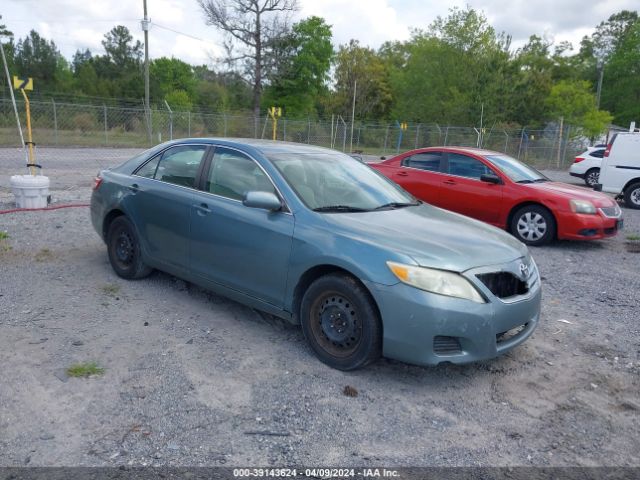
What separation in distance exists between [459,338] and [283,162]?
203 centimetres

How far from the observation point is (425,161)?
9531 mm

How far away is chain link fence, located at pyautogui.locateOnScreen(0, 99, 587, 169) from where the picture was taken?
1007 inches

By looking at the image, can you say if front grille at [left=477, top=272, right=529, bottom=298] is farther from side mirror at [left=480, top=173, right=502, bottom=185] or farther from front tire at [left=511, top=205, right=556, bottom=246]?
side mirror at [left=480, top=173, right=502, bottom=185]

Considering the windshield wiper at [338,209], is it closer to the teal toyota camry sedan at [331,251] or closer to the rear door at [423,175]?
the teal toyota camry sedan at [331,251]

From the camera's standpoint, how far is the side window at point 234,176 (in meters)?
4.34

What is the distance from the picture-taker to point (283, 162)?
14.5 feet

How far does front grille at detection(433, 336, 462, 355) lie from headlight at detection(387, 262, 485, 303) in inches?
11.5

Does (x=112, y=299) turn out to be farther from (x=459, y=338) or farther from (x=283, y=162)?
(x=459, y=338)

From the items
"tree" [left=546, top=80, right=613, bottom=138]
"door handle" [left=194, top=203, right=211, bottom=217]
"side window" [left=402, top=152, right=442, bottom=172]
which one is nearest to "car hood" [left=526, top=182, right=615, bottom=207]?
"side window" [left=402, top=152, right=442, bottom=172]

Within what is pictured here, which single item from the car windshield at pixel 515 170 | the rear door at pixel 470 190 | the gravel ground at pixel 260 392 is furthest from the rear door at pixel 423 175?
the gravel ground at pixel 260 392

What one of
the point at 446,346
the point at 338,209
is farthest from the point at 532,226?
the point at 446,346

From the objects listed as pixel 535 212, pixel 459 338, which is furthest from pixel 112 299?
pixel 535 212

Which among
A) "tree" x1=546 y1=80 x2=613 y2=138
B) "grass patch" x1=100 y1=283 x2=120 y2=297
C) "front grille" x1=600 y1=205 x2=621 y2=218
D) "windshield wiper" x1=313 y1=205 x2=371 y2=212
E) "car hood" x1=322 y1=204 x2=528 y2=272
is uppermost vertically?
"tree" x1=546 y1=80 x2=613 y2=138

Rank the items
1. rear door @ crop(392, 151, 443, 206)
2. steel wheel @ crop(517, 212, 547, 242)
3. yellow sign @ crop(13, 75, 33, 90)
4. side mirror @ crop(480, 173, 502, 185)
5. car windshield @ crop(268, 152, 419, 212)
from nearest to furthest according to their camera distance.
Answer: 1. car windshield @ crop(268, 152, 419, 212)
2. steel wheel @ crop(517, 212, 547, 242)
3. side mirror @ crop(480, 173, 502, 185)
4. rear door @ crop(392, 151, 443, 206)
5. yellow sign @ crop(13, 75, 33, 90)
